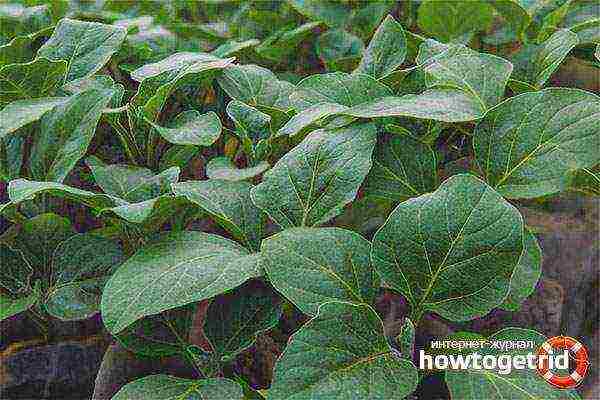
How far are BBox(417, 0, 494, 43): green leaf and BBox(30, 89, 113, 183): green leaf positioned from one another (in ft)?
1.69

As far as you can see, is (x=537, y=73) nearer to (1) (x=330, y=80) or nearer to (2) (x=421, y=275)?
(1) (x=330, y=80)

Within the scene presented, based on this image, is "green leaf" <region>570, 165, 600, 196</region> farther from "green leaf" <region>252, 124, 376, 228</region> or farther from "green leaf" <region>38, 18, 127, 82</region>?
"green leaf" <region>38, 18, 127, 82</region>

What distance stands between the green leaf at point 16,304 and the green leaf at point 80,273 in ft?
0.06

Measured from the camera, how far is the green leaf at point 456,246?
635mm

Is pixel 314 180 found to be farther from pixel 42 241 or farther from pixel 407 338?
pixel 42 241

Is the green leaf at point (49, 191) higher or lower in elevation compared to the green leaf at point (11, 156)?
higher

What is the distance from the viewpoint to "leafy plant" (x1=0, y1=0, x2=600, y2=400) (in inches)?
25.6

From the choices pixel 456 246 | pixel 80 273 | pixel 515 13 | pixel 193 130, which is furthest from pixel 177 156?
pixel 515 13

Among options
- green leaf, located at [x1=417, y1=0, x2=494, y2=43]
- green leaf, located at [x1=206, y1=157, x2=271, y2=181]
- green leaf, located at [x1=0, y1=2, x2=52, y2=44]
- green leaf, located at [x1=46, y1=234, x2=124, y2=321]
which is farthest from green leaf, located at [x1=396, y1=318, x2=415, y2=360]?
green leaf, located at [x1=0, y1=2, x2=52, y2=44]

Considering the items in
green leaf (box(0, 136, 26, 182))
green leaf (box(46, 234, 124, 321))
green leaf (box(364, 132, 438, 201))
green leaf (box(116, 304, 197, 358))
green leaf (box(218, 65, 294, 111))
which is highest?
green leaf (box(218, 65, 294, 111))

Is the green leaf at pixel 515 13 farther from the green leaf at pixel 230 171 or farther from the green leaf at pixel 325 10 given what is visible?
the green leaf at pixel 230 171

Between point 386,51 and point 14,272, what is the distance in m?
0.53

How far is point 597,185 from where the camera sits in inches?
28.1

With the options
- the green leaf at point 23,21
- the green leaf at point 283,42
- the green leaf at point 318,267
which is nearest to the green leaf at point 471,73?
the green leaf at point 318,267
